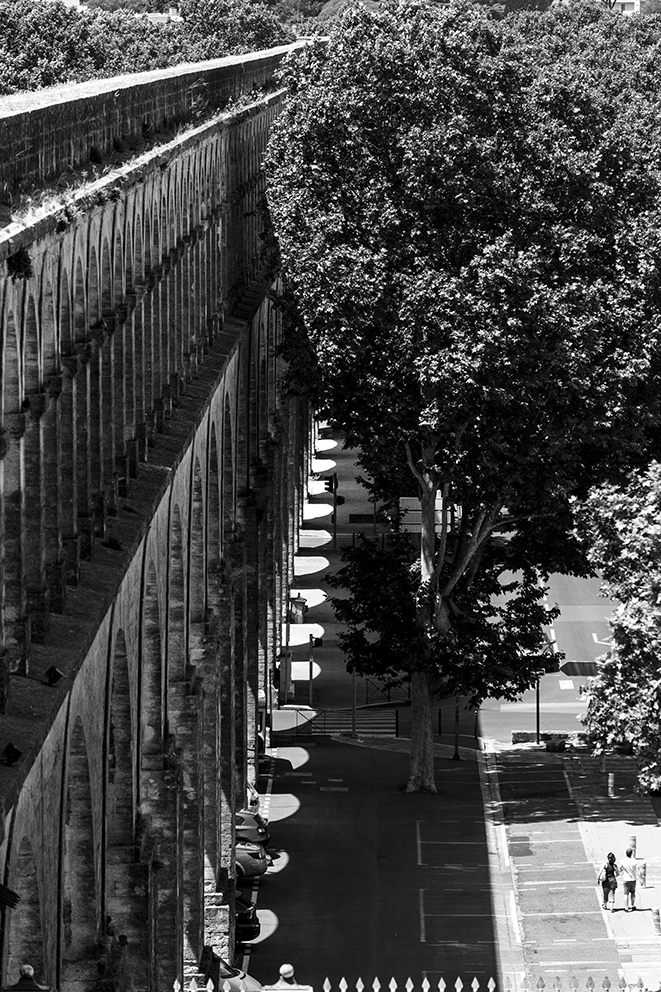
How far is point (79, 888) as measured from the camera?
25.0 meters

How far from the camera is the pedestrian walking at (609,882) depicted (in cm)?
4250

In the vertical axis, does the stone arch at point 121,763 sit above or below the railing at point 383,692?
below

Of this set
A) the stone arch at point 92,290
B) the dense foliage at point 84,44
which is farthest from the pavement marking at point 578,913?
the dense foliage at point 84,44

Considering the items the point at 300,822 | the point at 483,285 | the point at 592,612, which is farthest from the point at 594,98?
the point at 592,612

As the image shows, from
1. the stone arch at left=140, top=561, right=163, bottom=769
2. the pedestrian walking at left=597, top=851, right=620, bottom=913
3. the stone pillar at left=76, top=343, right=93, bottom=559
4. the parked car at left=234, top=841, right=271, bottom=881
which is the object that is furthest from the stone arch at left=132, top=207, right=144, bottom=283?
the pedestrian walking at left=597, top=851, right=620, bottom=913

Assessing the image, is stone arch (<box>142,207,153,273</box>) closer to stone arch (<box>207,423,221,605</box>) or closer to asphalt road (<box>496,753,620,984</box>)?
stone arch (<box>207,423,221,605</box>)

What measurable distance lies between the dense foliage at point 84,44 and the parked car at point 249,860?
119 feet

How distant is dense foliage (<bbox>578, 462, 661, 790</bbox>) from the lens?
3722 cm

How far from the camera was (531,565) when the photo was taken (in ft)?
167

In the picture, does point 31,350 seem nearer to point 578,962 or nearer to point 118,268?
point 118,268

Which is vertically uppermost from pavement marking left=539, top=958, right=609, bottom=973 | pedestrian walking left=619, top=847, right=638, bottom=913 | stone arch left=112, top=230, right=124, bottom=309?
stone arch left=112, top=230, right=124, bottom=309

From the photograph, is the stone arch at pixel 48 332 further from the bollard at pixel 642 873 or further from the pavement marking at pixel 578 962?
the bollard at pixel 642 873

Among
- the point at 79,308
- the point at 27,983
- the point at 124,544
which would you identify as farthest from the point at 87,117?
the point at 27,983

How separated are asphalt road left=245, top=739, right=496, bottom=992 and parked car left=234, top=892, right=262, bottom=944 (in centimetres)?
22
